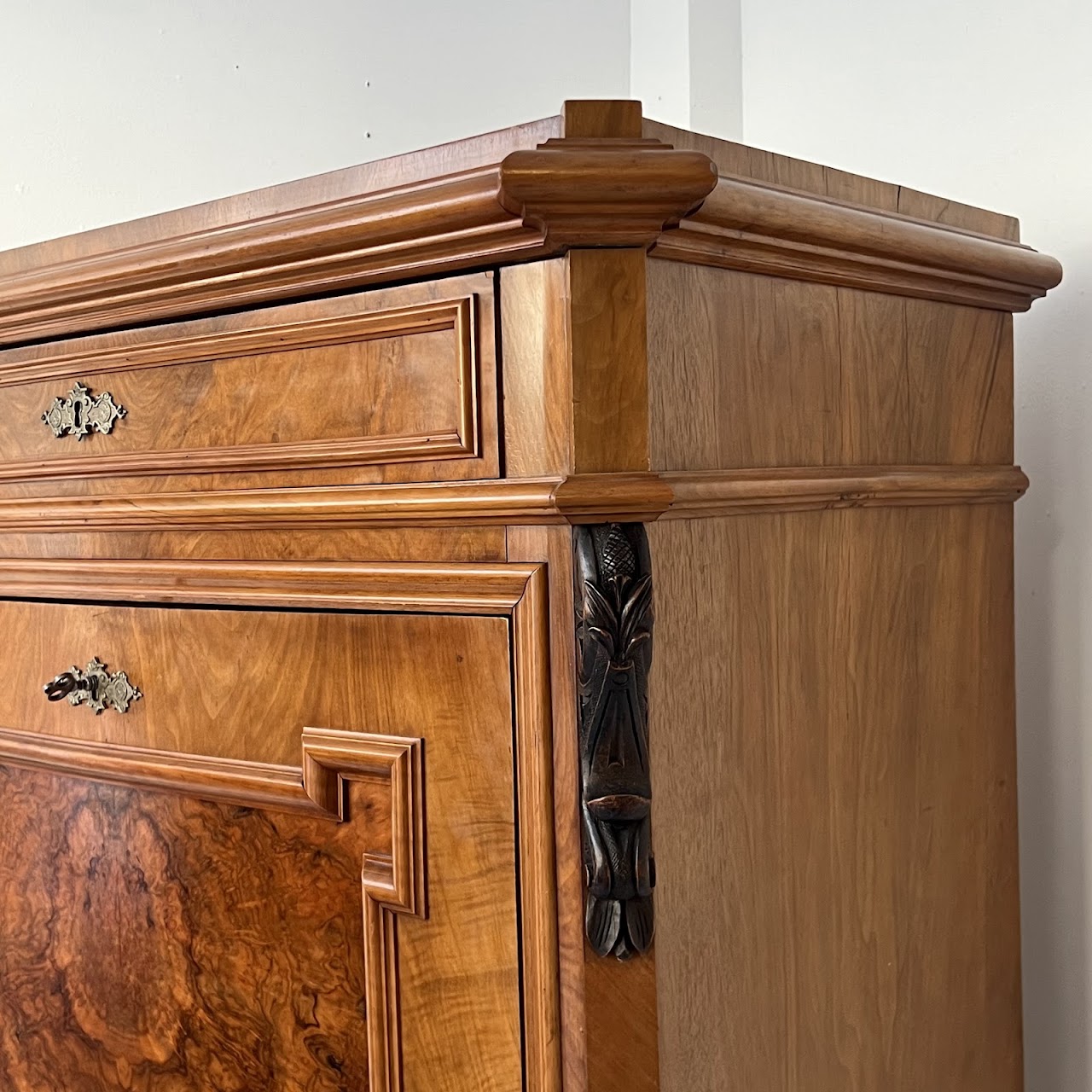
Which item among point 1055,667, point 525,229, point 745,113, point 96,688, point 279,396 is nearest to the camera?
point 525,229

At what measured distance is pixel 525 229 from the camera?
57cm

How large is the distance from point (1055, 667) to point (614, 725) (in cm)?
58

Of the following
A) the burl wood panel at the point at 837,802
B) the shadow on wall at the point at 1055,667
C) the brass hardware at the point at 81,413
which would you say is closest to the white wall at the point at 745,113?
the shadow on wall at the point at 1055,667

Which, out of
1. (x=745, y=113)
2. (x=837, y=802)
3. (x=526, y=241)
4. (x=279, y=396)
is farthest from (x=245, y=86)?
(x=837, y=802)

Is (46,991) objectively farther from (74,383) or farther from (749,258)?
(749,258)

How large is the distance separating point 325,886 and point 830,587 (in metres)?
0.33

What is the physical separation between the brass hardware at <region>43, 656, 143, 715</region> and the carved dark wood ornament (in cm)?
33

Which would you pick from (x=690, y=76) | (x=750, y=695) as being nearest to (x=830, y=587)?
(x=750, y=695)

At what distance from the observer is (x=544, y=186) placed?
541mm

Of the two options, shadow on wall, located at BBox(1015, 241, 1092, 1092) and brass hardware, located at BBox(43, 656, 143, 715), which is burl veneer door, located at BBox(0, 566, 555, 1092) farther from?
shadow on wall, located at BBox(1015, 241, 1092, 1092)

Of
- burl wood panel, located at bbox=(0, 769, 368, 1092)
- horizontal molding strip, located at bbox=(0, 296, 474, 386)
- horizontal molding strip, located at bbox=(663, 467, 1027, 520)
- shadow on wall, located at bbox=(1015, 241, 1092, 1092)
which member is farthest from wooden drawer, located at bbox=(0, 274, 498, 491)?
shadow on wall, located at bbox=(1015, 241, 1092, 1092)

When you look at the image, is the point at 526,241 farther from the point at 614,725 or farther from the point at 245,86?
the point at 245,86

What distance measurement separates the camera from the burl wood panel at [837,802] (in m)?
0.63

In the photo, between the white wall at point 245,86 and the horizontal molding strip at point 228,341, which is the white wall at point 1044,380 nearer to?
the white wall at point 245,86
